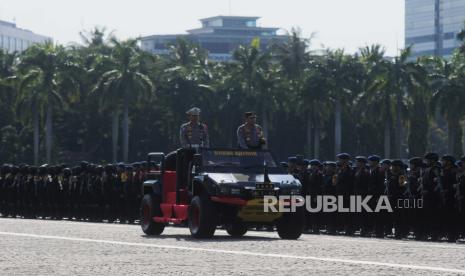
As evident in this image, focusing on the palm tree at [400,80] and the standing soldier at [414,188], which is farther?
the palm tree at [400,80]

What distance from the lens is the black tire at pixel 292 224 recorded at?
22234mm

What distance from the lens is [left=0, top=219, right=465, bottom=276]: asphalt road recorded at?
14617 mm

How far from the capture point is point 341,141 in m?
106

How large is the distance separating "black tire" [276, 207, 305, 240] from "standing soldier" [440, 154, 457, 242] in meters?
2.81

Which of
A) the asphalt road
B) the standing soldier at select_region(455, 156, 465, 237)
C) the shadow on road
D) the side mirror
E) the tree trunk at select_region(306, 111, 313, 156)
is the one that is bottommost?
the shadow on road

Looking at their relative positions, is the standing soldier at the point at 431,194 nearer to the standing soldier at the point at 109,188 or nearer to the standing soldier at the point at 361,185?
the standing soldier at the point at 361,185

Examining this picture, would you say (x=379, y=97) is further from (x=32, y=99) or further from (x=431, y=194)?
(x=431, y=194)

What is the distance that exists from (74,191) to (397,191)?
15923 millimetres

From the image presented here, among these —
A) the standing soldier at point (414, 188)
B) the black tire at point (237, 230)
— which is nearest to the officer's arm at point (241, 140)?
the black tire at point (237, 230)

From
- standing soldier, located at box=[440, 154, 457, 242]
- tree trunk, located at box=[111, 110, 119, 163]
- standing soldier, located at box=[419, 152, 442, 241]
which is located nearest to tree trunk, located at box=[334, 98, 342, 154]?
tree trunk, located at box=[111, 110, 119, 163]

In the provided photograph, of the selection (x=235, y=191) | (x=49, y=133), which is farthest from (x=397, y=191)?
(x=49, y=133)

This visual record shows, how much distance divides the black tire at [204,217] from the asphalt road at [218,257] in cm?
26

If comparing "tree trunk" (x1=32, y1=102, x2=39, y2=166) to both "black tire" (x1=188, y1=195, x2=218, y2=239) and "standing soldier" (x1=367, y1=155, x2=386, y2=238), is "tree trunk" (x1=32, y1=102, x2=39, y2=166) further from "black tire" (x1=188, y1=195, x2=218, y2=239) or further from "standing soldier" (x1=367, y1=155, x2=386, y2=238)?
"black tire" (x1=188, y1=195, x2=218, y2=239)

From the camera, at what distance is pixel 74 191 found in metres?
38.3
